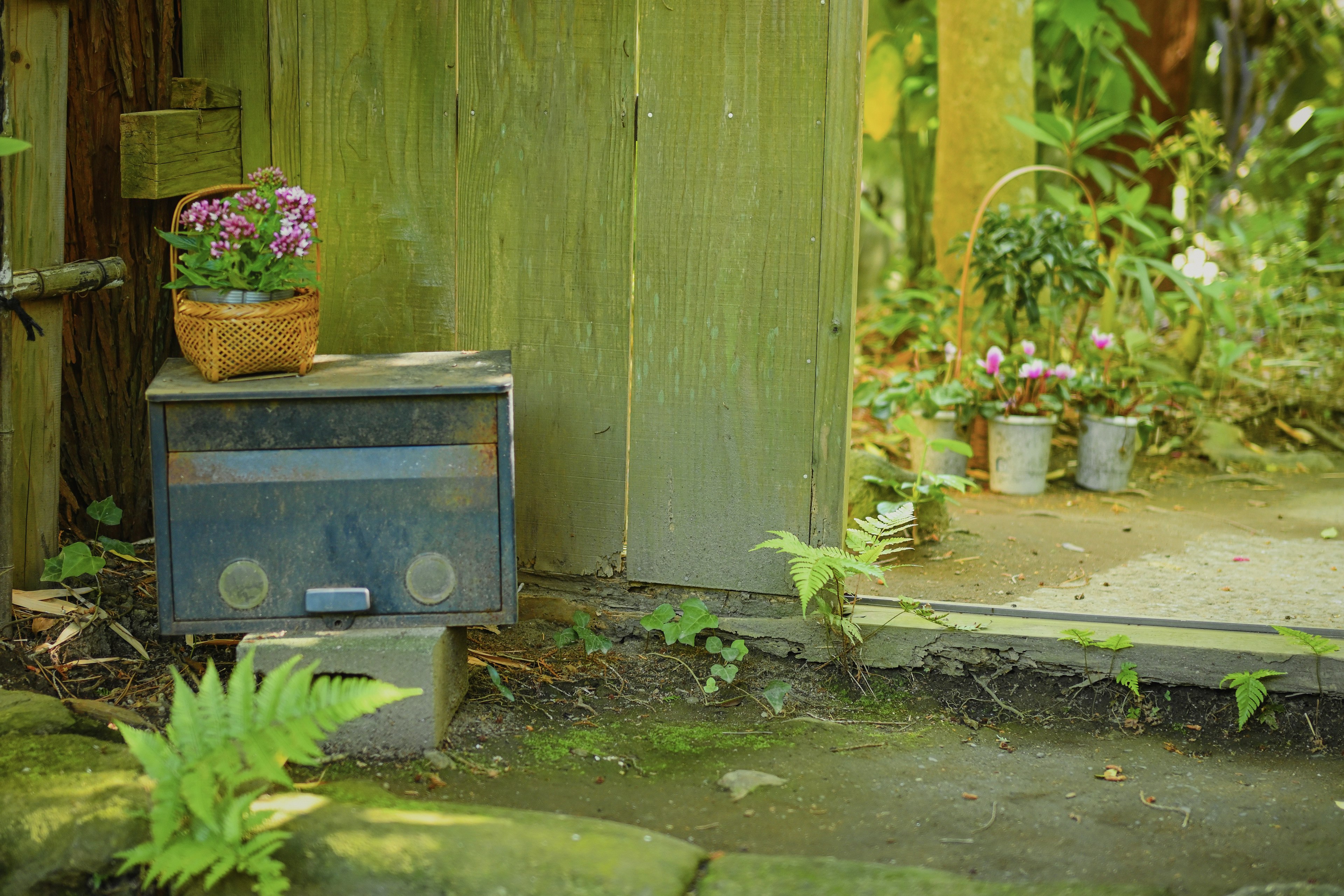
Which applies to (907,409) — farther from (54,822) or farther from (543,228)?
(54,822)

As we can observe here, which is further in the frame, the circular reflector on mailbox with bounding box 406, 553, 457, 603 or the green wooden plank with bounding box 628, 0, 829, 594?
the green wooden plank with bounding box 628, 0, 829, 594

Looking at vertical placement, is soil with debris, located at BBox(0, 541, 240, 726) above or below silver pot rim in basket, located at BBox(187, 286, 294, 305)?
below

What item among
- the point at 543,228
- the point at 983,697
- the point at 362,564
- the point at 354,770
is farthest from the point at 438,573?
the point at 983,697

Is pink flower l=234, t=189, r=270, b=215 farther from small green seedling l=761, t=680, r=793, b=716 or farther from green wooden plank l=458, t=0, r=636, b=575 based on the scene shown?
small green seedling l=761, t=680, r=793, b=716

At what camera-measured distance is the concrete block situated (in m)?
2.62

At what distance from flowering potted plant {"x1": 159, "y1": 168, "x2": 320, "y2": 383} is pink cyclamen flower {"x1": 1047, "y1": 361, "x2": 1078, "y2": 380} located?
3.60 meters

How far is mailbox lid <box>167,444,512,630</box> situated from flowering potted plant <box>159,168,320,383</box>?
0.24m

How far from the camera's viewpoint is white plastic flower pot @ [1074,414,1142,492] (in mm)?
5191

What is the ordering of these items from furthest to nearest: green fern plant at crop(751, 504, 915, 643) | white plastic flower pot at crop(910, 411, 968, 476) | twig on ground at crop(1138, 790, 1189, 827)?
white plastic flower pot at crop(910, 411, 968, 476) < green fern plant at crop(751, 504, 915, 643) < twig on ground at crop(1138, 790, 1189, 827)

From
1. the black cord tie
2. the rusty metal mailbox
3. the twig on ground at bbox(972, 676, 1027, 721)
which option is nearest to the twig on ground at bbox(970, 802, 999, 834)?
the twig on ground at bbox(972, 676, 1027, 721)

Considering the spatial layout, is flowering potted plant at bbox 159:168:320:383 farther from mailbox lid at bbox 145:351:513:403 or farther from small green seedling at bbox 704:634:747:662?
small green seedling at bbox 704:634:747:662

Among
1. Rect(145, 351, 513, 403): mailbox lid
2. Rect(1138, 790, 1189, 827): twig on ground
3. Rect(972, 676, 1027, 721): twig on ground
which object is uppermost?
Rect(145, 351, 513, 403): mailbox lid

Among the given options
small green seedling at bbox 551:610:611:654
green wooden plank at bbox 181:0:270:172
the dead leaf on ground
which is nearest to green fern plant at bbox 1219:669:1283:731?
small green seedling at bbox 551:610:611:654

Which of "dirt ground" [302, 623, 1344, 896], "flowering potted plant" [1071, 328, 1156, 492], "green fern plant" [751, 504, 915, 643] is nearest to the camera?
"dirt ground" [302, 623, 1344, 896]
